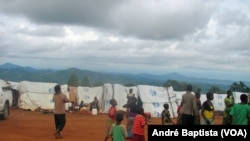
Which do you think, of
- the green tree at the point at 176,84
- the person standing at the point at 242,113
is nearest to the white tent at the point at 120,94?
the green tree at the point at 176,84

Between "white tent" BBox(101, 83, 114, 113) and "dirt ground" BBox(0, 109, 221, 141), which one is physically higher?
"white tent" BBox(101, 83, 114, 113)

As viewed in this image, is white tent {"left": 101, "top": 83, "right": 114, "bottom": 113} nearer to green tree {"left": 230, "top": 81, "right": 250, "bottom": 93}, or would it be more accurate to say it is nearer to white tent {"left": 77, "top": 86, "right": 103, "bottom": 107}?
white tent {"left": 77, "top": 86, "right": 103, "bottom": 107}

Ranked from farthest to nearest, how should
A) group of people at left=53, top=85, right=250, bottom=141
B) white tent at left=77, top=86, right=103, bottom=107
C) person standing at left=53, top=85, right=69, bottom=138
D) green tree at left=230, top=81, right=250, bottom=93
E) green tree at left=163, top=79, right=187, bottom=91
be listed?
green tree at left=163, top=79, right=187, bottom=91, green tree at left=230, top=81, right=250, bottom=93, white tent at left=77, top=86, right=103, bottom=107, person standing at left=53, top=85, right=69, bottom=138, group of people at left=53, top=85, right=250, bottom=141

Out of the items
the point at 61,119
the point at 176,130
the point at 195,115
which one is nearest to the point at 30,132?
the point at 61,119

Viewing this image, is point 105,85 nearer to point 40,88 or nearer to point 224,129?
point 40,88

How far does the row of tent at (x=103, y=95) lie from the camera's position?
2681cm

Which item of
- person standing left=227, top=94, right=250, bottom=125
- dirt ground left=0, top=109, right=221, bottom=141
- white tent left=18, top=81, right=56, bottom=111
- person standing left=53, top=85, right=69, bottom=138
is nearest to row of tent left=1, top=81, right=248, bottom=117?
white tent left=18, top=81, right=56, bottom=111

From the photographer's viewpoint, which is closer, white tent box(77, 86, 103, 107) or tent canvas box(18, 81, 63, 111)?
Answer: tent canvas box(18, 81, 63, 111)

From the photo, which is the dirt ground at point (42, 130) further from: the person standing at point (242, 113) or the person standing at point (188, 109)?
the person standing at point (242, 113)

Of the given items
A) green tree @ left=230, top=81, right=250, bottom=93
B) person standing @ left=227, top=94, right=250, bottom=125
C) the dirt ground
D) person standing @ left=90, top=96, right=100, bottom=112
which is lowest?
the dirt ground

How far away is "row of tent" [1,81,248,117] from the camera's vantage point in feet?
88.0

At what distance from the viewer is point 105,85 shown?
91.1 feet

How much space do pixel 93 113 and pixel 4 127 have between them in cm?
909

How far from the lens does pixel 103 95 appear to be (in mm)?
27719
